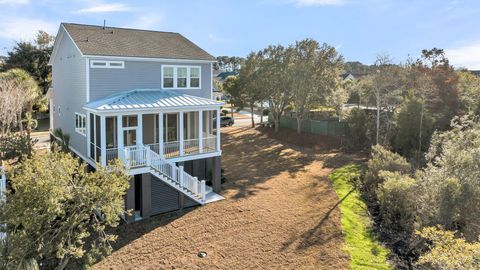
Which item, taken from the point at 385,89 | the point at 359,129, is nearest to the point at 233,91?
the point at 359,129

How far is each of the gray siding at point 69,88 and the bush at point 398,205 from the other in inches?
618

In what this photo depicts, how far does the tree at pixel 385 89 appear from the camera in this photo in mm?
26422

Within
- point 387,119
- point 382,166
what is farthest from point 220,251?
point 387,119

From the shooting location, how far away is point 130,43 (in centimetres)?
1908

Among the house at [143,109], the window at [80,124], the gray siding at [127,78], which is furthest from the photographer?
the window at [80,124]

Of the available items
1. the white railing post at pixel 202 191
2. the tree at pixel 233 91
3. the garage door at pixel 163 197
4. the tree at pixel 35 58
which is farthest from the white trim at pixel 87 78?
the tree at pixel 35 58

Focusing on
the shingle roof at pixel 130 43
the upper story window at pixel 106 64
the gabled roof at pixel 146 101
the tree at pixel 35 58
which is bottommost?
the gabled roof at pixel 146 101

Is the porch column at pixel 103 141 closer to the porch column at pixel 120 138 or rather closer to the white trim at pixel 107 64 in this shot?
the porch column at pixel 120 138

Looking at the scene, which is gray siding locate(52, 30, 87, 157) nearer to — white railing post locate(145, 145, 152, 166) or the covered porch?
the covered porch

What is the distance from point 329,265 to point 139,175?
31.6 ft

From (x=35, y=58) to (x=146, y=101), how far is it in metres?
39.5

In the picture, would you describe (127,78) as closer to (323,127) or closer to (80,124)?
(80,124)

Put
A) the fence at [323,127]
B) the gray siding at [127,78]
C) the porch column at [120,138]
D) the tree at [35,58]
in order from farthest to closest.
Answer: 1. the tree at [35,58]
2. the fence at [323,127]
3. the gray siding at [127,78]
4. the porch column at [120,138]

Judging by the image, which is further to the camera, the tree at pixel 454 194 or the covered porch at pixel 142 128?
the covered porch at pixel 142 128
